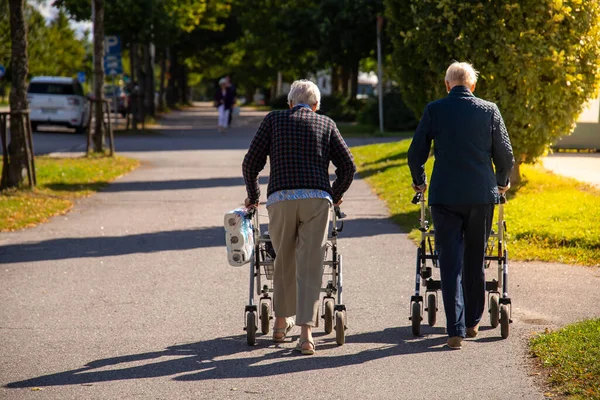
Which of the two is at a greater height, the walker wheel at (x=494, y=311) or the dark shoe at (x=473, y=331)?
the walker wheel at (x=494, y=311)

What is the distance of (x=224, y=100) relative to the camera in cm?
3328

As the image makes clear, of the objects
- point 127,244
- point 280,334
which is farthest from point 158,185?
point 280,334

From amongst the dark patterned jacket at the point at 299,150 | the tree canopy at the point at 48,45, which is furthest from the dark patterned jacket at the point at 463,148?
the tree canopy at the point at 48,45

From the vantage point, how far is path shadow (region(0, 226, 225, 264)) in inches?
420

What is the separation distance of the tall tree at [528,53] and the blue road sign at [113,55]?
1550 cm

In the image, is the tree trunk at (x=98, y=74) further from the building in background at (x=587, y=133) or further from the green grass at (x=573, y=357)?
the green grass at (x=573, y=357)

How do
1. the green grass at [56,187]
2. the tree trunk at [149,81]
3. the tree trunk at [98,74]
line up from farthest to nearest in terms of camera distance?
the tree trunk at [149,81] < the tree trunk at [98,74] < the green grass at [56,187]

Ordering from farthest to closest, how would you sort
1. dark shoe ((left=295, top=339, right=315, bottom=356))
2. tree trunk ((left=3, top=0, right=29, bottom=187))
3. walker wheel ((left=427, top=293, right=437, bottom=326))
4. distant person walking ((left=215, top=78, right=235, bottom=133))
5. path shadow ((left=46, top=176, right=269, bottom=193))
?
distant person walking ((left=215, top=78, right=235, bottom=133))
path shadow ((left=46, top=176, right=269, bottom=193))
tree trunk ((left=3, top=0, right=29, bottom=187))
walker wheel ((left=427, top=293, right=437, bottom=326))
dark shoe ((left=295, top=339, right=315, bottom=356))

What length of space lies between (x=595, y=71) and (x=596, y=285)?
5.88 m

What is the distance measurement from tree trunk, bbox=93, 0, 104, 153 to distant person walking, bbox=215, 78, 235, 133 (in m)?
6.96

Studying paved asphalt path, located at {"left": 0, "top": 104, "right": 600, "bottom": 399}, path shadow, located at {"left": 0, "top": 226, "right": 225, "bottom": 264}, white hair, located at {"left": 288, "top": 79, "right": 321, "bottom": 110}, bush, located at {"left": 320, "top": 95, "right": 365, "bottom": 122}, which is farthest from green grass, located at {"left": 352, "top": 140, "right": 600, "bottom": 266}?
bush, located at {"left": 320, "top": 95, "right": 365, "bottom": 122}

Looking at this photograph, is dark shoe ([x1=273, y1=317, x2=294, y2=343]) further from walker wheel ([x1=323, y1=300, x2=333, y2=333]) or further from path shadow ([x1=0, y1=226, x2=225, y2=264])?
path shadow ([x1=0, y1=226, x2=225, y2=264])

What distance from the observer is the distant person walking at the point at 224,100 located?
106 ft

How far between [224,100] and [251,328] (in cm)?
2694
